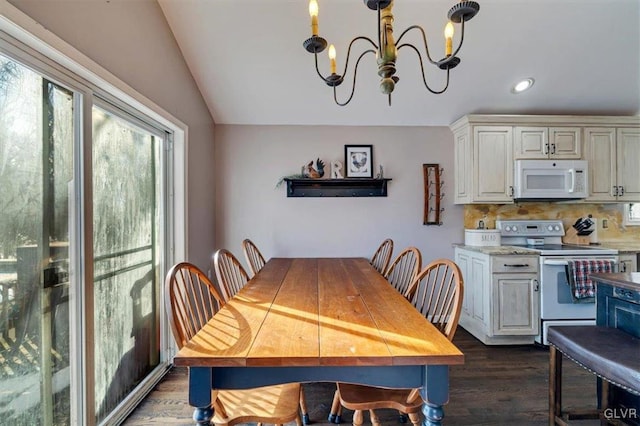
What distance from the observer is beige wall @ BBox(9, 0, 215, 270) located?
1305 millimetres

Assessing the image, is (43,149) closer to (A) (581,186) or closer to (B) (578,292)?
(B) (578,292)

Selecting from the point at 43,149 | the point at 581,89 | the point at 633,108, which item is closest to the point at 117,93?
the point at 43,149

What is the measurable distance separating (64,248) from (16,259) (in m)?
0.23

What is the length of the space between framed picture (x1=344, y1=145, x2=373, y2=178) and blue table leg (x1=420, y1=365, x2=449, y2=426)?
254cm

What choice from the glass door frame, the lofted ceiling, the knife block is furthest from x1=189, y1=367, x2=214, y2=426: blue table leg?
the knife block

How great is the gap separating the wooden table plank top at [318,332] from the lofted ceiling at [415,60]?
76.9 inches

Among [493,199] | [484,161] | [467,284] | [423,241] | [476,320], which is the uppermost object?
[484,161]

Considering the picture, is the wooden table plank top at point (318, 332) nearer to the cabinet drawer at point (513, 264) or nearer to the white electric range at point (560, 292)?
the cabinet drawer at point (513, 264)

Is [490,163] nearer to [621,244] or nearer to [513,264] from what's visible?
[513,264]

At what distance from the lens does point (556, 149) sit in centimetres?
303

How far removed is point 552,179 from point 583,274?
0.98m

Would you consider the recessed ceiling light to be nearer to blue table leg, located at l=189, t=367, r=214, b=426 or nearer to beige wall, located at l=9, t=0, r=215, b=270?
beige wall, located at l=9, t=0, r=215, b=270

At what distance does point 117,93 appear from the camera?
65.0 inches

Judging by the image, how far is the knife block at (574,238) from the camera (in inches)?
128
